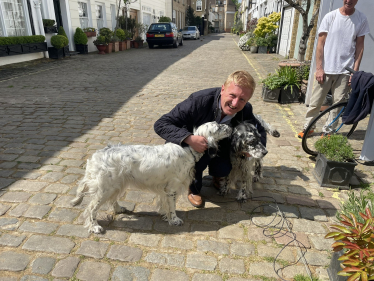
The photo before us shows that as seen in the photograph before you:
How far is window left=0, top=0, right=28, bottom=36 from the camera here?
508 inches

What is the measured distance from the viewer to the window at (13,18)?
1289cm

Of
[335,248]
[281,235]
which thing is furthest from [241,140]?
[335,248]

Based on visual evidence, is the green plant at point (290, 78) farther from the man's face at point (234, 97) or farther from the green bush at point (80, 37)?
the green bush at point (80, 37)

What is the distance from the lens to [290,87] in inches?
310

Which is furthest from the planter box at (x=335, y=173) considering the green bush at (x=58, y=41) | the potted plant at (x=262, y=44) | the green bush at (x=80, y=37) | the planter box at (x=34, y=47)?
the potted plant at (x=262, y=44)

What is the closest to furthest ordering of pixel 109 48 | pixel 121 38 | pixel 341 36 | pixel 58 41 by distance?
1. pixel 341 36
2. pixel 58 41
3. pixel 109 48
4. pixel 121 38

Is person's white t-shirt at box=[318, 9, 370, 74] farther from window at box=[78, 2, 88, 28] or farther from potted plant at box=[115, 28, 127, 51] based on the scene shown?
potted plant at box=[115, 28, 127, 51]

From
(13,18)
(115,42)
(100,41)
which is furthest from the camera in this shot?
(115,42)

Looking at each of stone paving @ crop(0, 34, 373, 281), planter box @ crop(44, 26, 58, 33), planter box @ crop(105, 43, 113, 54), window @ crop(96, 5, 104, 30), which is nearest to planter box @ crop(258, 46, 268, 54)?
planter box @ crop(105, 43, 113, 54)

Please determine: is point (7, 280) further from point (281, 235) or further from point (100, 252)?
point (281, 235)

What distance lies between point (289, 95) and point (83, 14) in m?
16.9

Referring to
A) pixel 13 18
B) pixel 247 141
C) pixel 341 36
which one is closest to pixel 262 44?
pixel 13 18

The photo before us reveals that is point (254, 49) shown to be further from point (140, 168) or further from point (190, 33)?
point (190, 33)

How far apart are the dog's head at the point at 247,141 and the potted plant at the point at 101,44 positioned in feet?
60.8
